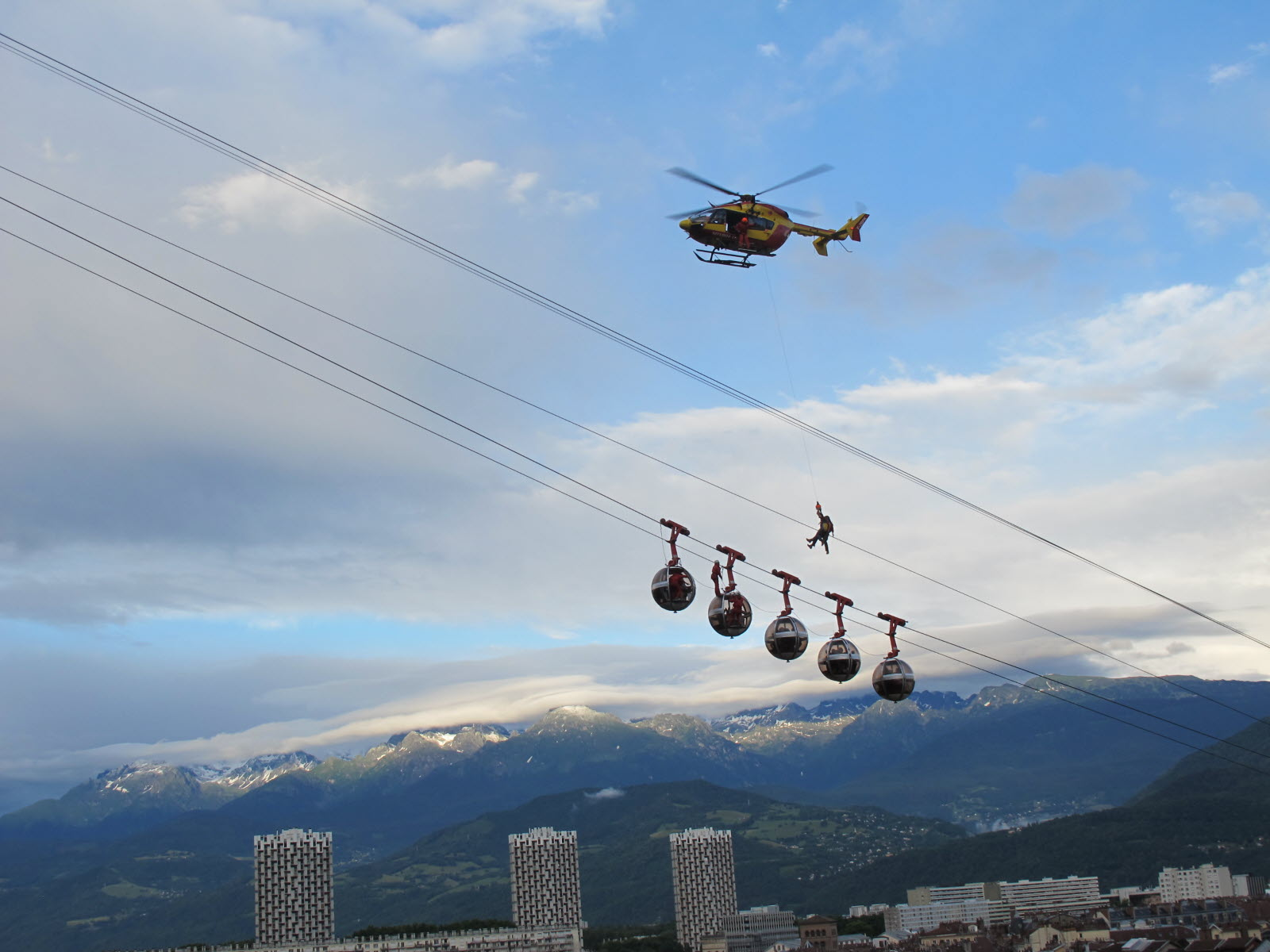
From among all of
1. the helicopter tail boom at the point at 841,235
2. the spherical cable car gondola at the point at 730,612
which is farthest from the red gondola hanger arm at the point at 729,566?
the helicopter tail boom at the point at 841,235

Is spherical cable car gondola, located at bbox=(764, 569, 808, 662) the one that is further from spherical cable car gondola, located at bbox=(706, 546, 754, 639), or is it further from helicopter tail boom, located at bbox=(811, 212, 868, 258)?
helicopter tail boom, located at bbox=(811, 212, 868, 258)

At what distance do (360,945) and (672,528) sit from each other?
558ft

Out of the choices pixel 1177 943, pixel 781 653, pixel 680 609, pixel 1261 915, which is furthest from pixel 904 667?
pixel 1261 915

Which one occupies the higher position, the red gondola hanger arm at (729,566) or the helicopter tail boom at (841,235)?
the helicopter tail boom at (841,235)

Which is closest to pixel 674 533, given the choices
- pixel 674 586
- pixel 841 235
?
pixel 674 586

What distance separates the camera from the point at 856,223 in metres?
62.1

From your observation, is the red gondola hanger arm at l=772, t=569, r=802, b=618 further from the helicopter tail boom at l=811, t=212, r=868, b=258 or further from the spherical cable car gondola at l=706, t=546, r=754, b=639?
the helicopter tail boom at l=811, t=212, r=868, b=258

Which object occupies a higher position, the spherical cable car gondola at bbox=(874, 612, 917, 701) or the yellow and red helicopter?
Result: the yellow and red helicopter

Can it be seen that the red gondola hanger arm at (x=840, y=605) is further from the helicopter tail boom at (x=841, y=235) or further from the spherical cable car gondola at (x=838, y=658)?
the helicopter tail boom at (x=841, y=235)

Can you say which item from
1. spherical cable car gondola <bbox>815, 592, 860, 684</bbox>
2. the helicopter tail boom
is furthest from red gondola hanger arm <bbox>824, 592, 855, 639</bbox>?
the helicopter tail boom

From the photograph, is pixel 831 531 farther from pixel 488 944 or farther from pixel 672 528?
pixel 488 944

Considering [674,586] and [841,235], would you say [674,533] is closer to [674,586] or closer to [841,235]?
[674,586]

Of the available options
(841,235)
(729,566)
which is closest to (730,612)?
(729,566)

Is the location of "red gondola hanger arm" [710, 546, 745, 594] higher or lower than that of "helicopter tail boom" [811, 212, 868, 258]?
lower
